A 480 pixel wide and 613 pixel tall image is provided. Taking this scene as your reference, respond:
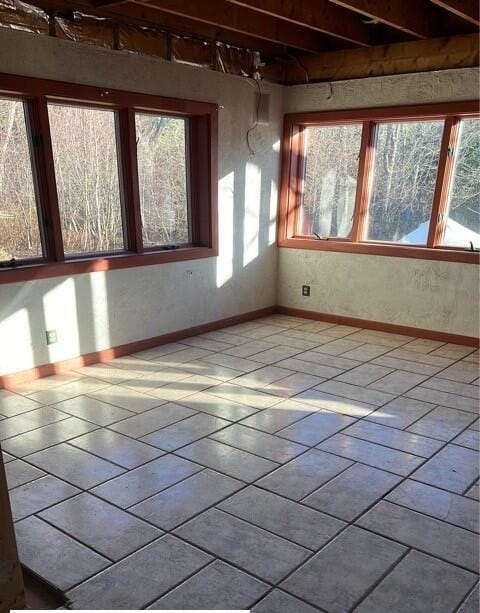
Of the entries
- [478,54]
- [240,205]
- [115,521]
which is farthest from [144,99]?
[115,521]

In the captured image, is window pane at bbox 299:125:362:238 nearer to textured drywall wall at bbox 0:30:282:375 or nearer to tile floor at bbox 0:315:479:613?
textured drywall wall at bbox 0:30:282:375

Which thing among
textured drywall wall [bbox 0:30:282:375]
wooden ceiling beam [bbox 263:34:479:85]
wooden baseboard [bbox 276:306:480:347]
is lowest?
wooden baseboard [bbox 276:306:480:347]

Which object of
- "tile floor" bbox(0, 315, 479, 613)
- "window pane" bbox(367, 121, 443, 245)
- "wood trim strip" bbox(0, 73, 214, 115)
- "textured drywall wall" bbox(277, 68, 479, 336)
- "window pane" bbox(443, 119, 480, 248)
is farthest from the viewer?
"window pane" bbox(367, 121, 443, 245)

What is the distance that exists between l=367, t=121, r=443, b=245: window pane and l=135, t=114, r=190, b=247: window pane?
1.78 m

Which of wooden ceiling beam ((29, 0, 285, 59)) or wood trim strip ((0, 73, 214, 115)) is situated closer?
wood trim strip ((0, 73, 214, 115))

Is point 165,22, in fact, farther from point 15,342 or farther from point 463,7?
point 15,342

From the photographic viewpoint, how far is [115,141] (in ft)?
13.2

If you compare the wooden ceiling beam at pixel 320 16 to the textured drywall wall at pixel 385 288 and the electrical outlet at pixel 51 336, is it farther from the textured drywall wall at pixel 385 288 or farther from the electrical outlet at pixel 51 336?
the electrical outlet at pixel 51 336

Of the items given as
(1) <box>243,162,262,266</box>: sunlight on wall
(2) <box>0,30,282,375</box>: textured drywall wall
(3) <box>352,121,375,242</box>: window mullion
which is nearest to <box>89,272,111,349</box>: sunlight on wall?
(2) <box>0,30,282,375</box>: textured drywall wall

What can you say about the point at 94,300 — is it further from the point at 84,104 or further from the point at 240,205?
the point at 240,205

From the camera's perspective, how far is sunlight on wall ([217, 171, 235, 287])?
4789 millimetres

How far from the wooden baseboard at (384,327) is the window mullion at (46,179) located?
2640 mm

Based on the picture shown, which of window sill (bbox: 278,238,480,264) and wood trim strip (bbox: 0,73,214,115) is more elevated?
wood trim strip (bbox: 0,73,214,115)

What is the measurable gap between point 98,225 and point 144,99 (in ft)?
3.32
